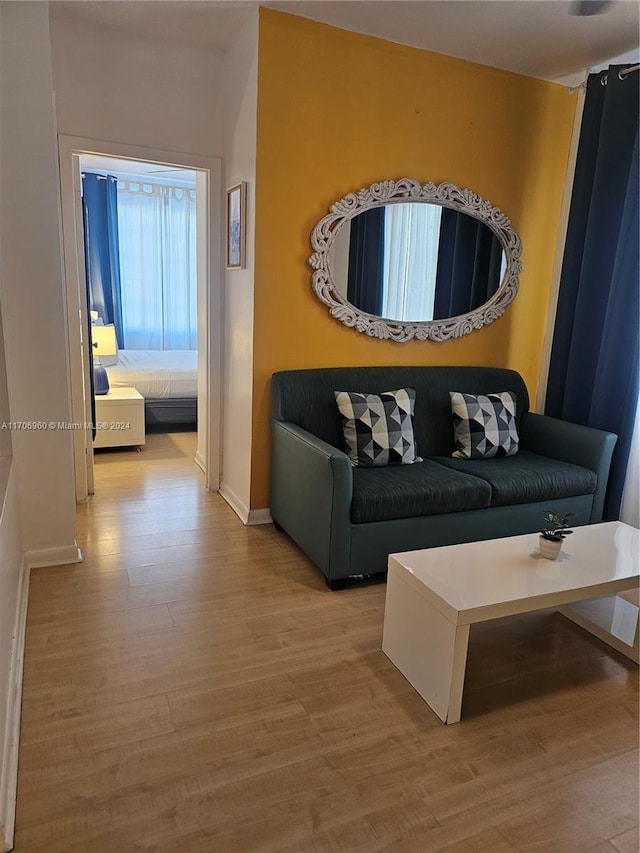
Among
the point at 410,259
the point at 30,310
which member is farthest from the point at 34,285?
the point at 410,259

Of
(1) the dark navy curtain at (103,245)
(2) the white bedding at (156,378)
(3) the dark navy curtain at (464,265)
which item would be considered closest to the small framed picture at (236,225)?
(3) the dark navy curtain at (464,265)

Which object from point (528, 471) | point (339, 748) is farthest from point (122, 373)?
point (339, 748)

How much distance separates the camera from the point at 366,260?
3.31 m

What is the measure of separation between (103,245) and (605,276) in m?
5.18

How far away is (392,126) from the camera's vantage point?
3227mm

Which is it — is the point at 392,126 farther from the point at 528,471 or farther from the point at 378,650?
the point at 378,650

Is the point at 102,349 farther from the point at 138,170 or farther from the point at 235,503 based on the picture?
the point at 138,170

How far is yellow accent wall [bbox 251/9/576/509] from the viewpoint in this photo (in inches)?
118

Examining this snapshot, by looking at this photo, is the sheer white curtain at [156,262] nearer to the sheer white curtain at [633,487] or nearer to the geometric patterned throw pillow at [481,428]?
the geometric patterned throw pillow at [481,428]

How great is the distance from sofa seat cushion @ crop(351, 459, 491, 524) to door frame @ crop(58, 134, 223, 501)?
1318 millimetres

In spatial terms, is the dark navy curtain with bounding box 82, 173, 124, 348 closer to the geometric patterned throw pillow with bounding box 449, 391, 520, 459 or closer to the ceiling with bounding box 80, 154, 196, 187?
the ceiling with bounding box 80, 154, 196, 187

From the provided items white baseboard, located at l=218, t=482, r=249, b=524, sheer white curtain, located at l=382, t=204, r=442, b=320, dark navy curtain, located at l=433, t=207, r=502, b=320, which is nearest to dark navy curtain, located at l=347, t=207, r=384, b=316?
sheer white curtain, located at l=382, t=204, r=442, b=320

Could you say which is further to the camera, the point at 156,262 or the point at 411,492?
the point at 156,262

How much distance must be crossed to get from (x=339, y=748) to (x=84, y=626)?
3.70 feet
